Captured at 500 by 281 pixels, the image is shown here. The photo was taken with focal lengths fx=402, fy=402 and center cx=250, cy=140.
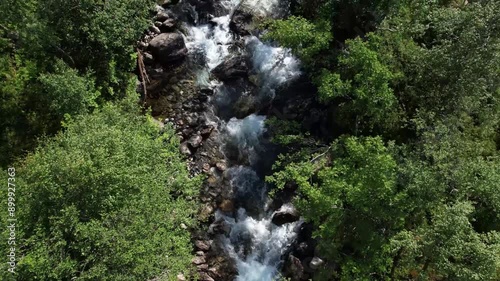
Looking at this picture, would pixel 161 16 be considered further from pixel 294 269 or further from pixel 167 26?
pixel 294 269

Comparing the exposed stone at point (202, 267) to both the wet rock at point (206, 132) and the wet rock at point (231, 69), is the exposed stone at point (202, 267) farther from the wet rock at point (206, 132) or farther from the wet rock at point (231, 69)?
the wet rock at point (231, 69)

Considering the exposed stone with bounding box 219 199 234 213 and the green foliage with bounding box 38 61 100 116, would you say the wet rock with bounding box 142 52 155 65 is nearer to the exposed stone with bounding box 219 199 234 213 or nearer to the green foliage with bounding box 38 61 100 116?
the green foliage with bounding box 38 61 100 116

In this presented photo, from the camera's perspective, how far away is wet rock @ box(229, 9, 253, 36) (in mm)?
31812

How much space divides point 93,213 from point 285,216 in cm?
1299

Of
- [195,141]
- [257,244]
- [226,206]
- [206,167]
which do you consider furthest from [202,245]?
[195,141]

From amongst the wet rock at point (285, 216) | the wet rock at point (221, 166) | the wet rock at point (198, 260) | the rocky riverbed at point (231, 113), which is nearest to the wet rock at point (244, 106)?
the rocky riverbed at point (231, 113)

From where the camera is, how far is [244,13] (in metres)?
32.1

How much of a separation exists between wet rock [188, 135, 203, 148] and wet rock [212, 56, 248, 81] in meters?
5.13

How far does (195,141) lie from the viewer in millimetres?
28734

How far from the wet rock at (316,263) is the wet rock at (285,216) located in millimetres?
3197

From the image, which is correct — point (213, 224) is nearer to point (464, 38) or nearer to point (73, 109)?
point (73, 109)

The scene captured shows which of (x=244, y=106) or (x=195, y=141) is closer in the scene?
(x=195, y=141)

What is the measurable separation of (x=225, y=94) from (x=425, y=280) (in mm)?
18301

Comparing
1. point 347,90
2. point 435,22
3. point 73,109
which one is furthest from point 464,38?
point 73,109
